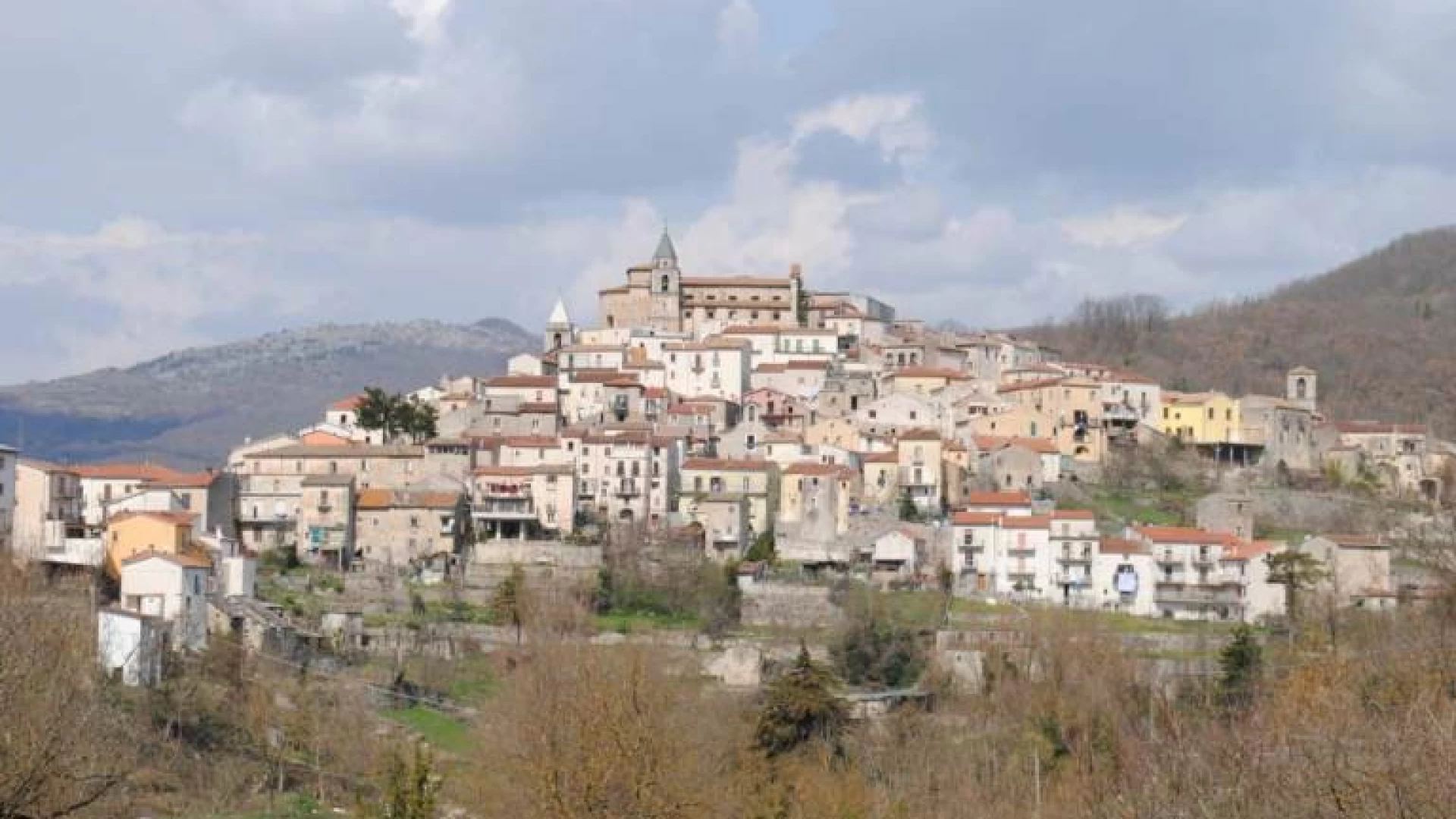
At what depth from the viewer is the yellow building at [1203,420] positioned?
79.4 m

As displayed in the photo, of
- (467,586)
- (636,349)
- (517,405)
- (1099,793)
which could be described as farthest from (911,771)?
(636,349)

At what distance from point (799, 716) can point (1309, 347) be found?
80.0m

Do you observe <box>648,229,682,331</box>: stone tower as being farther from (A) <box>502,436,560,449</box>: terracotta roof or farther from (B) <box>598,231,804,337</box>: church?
(A) <box>502,436,560,449</box>: terracotta roof

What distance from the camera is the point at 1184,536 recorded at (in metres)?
63.4

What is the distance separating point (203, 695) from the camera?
47531 mm

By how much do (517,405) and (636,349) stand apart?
8.26 metres

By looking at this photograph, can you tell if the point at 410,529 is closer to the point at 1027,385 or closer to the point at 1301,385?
the point at 1027,385

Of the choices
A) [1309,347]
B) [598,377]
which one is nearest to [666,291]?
[598,377]

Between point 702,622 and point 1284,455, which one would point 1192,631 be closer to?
point 702,622

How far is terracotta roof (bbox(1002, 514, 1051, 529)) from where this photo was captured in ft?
210

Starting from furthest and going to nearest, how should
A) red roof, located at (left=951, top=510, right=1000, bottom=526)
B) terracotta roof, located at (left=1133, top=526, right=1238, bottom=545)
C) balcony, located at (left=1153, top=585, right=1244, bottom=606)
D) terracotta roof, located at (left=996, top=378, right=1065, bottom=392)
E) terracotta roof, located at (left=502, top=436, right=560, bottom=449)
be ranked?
1. terracotta roof, located at (left=996, top=378, right=1065, bottom=392)
2. terracotta roof, located at (left=502, top=436, right=560, bottom=449)
3. red roof, located at (left=951, top=510, right=1000, bottom=526)
4. terracotta roof, located at (left=1133, top=526, right=1238, bottom=545)
5. balcony, located at (left=1153, top=585, right=1244, bottom=606)

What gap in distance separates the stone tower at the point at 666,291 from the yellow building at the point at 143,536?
1341 inches

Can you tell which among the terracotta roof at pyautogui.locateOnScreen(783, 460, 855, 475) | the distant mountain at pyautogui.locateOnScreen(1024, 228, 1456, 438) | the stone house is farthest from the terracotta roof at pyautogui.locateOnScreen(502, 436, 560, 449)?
the distant mountain at pyautogui.locateOnScreen(1024, 228, 1456, 438)

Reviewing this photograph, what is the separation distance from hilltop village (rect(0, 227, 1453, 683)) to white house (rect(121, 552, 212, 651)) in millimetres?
59
